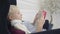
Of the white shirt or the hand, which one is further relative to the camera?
the white shirt

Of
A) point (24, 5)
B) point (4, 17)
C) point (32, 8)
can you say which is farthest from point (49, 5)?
point (4, 17)

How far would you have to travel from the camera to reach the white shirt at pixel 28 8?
2408 mm

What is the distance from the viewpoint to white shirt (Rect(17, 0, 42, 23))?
2408 mm

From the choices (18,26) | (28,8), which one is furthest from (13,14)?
(28,8)

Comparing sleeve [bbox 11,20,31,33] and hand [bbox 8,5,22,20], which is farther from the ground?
hand [bbox 8,5,22,20]

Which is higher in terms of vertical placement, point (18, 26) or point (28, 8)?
point (28, 8)

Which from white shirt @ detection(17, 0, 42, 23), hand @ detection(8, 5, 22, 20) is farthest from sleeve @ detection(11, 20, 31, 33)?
white shirt @ detection(17, 0, 42, 23)

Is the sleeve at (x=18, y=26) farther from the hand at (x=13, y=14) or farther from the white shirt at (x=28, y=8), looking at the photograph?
the white shirt at (x=28, y=8)

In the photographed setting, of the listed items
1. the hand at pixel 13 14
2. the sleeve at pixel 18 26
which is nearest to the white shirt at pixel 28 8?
the hand at pixel 13 14

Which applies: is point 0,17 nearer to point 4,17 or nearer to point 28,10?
point 4,17

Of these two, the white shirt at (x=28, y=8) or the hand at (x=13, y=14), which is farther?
the white shirt at (x=28, y=8)

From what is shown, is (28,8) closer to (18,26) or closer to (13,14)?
(13,14)

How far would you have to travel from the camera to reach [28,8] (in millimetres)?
2494

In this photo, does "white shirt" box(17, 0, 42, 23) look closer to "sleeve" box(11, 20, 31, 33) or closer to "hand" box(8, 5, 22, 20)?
"hand" box(8, 5, 22, 20)
